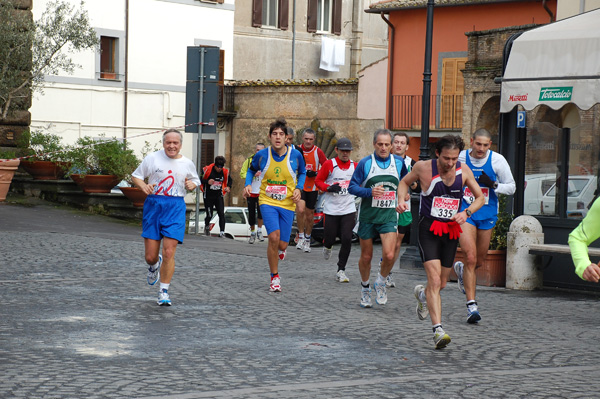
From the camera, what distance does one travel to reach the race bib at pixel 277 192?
40.2ft

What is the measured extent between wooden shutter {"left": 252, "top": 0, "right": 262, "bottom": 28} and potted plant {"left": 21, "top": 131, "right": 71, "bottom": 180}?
21294 millimetres

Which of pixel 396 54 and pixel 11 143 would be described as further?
pixel 396 54

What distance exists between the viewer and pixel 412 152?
3859 centimetres

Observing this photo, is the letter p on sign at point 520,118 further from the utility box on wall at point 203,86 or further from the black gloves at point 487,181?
the utility box on wall at point 203,86

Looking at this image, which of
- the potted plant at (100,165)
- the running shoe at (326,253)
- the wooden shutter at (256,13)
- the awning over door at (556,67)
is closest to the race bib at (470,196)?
the awning over door at (556,67)

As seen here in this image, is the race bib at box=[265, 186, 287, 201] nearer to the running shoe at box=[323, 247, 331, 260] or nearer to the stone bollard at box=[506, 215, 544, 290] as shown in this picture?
the stone bollard at box=[506, 215, 544, 290]

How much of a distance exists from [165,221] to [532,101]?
17.2 ft

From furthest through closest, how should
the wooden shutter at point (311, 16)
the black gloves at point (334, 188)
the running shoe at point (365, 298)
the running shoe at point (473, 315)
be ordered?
1. the wooden shutter at point (311, 16)
2. the black gloves at point (334, 188)
3. the running shoe at point (365, 298)
4. the running shoe at point (473, 315)

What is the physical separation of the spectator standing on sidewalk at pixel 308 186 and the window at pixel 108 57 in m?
20.9

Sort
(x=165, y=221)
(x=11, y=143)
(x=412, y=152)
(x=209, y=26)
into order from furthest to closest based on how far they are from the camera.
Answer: (x=209, y=26), (x=412, y=152), (x=11, y=143), (x=165, y=221)

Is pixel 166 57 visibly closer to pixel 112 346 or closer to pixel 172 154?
pixel 172 154

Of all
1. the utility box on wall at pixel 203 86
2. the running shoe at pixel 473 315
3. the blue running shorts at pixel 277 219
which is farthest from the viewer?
the utility box on wall at pixel 203 86

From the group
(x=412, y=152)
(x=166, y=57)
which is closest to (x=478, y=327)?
(x=412, y=152)

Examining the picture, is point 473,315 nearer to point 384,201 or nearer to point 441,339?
point 441,339
